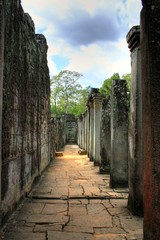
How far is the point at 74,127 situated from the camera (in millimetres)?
34438

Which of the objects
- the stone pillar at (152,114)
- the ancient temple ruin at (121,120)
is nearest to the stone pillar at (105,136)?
the ancient temple ruin at (121,120)

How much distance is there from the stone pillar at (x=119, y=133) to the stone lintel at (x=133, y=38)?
6.22ft

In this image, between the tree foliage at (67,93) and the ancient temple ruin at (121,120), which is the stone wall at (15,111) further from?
the tree foliage at (67,93)

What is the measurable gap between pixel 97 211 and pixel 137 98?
184 centimetres

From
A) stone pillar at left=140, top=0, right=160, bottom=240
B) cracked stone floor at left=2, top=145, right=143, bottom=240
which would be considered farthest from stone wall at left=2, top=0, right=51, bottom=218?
stone pillar at left=140, top=0, right=160, bottom=240

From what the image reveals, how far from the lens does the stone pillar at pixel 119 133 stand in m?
6.34

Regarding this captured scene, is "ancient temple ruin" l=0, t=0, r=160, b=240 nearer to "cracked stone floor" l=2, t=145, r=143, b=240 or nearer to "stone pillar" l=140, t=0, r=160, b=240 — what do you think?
"stone pillar" l=140, t=0, r=160, b=240

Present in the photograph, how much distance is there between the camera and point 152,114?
2.47 m

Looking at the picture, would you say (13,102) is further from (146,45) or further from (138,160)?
(146,45)

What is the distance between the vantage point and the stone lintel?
4090 millimetres

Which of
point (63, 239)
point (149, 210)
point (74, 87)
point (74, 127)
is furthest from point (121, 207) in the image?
point (74, 87)

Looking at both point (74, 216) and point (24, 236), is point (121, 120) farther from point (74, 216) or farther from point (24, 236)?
point (24, 236)

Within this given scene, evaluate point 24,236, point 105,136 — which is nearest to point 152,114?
point 24,236

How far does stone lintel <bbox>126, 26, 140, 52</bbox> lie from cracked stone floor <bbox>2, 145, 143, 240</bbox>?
2.53m
